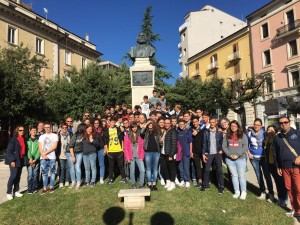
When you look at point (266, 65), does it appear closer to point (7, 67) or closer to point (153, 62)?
point (153, 62)

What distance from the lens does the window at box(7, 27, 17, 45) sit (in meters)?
29.8

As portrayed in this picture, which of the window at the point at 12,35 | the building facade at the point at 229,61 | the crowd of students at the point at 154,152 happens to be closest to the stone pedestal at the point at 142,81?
the crowd of students at the point at 154,152

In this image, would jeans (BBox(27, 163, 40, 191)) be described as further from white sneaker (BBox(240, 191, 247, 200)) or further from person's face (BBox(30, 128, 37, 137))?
white sneaker (BBox(240, 191, 247, 200))

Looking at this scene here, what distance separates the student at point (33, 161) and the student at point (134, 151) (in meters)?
2.38

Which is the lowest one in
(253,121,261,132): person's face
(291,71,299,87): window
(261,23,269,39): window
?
(253,121,261,132): person's face

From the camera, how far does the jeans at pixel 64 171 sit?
305 inches

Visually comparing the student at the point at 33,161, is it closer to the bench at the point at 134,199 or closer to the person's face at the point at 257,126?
the bench at the point at 134,199

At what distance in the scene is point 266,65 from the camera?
110ft

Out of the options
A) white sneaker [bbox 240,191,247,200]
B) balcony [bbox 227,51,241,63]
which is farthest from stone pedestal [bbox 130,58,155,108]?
balcony [bbox 227,51,241,63]

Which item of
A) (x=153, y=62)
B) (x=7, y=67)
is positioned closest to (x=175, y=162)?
(x=7, y=67)

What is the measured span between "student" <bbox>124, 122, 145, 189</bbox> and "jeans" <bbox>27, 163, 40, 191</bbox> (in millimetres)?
2454

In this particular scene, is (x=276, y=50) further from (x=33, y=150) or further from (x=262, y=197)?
(x=33, y=150)

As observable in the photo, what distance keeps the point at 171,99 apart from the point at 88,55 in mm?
20384

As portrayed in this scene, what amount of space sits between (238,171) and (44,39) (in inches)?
1332
